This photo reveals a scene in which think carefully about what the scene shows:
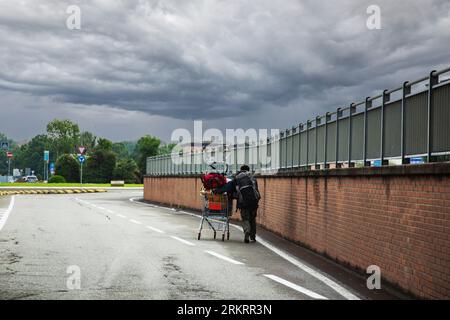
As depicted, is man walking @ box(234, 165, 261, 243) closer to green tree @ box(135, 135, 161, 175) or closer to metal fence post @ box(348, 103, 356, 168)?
metal fence post @ box(348, 103, 356, 168)

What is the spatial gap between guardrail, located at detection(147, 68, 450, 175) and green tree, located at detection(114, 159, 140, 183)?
96.2 meters

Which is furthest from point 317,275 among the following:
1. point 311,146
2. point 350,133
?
point 311,146

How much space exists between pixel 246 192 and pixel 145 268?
4790 mm

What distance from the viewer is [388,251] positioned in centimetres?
893

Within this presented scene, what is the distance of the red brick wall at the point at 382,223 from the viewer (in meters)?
7.29

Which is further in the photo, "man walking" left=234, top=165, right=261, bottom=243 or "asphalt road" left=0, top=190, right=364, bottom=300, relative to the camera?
"man walking" left=234, top=165, right=261, bottom=243

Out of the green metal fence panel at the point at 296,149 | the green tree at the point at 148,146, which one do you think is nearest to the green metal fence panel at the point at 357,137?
the green metal fence panel at the point at 296,149

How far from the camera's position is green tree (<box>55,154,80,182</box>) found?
113438mm

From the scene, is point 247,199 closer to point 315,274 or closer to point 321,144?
point 321,144

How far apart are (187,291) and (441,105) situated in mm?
3818

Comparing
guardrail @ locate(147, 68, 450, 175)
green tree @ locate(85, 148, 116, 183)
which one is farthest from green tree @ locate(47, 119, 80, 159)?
guardrail @ locate(147, 68, 450, 175)

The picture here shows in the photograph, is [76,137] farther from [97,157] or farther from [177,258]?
[177,258]

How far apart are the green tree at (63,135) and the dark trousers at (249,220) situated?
150699mm
